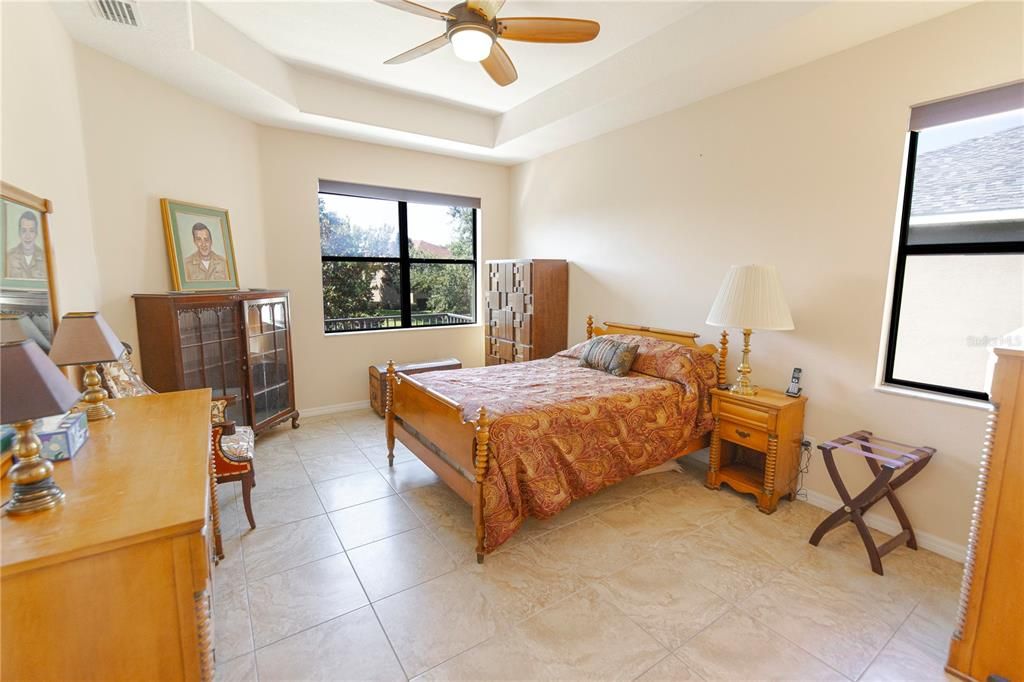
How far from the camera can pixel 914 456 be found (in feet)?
7.47

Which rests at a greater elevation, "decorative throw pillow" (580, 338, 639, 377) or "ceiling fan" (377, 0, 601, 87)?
"ceiling fan" (377, 0, 601, 87)

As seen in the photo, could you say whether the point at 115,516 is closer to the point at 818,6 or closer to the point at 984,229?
the point at 818,6

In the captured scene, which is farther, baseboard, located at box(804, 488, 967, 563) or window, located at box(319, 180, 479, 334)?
window, located at box(319, 180, 479, 334)

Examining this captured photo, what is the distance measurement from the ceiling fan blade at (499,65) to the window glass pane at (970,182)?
2.33 m

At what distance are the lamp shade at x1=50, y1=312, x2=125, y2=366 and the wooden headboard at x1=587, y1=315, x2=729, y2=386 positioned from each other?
138 inches

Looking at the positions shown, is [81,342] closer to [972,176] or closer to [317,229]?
[317,229]

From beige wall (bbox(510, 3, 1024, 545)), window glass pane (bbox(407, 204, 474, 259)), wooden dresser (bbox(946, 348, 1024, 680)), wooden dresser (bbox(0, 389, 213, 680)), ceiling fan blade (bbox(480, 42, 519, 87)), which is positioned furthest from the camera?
window glass pane (bbox(407, 204, 474, 259))

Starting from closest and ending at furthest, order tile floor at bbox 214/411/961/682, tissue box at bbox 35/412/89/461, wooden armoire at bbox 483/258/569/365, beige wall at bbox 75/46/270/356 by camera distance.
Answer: tissue box at bbox 35/412/89/461 < tile floor at bbox 214/411/961/682 < beige wall at bbox 75/46/270/356 < wooden armoire at bbox 483/258/569/365

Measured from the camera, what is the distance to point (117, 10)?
Result: 2346 mm

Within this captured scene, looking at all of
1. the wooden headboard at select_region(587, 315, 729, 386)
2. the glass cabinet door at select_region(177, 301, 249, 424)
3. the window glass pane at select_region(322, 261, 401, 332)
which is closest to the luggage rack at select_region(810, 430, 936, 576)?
the wooden headboard at select_region(587, 315, 729, 386)

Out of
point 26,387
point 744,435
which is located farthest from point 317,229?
point 744,435

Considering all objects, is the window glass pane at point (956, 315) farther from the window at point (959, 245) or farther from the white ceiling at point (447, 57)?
the white ceiling at point (447, 57)

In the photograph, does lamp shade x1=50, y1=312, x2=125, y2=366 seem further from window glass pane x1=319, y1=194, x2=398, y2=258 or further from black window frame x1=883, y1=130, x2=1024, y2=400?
black window frame x1=883, y1=130, x2=1024, y2=400

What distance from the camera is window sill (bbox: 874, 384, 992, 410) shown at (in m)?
2.28
